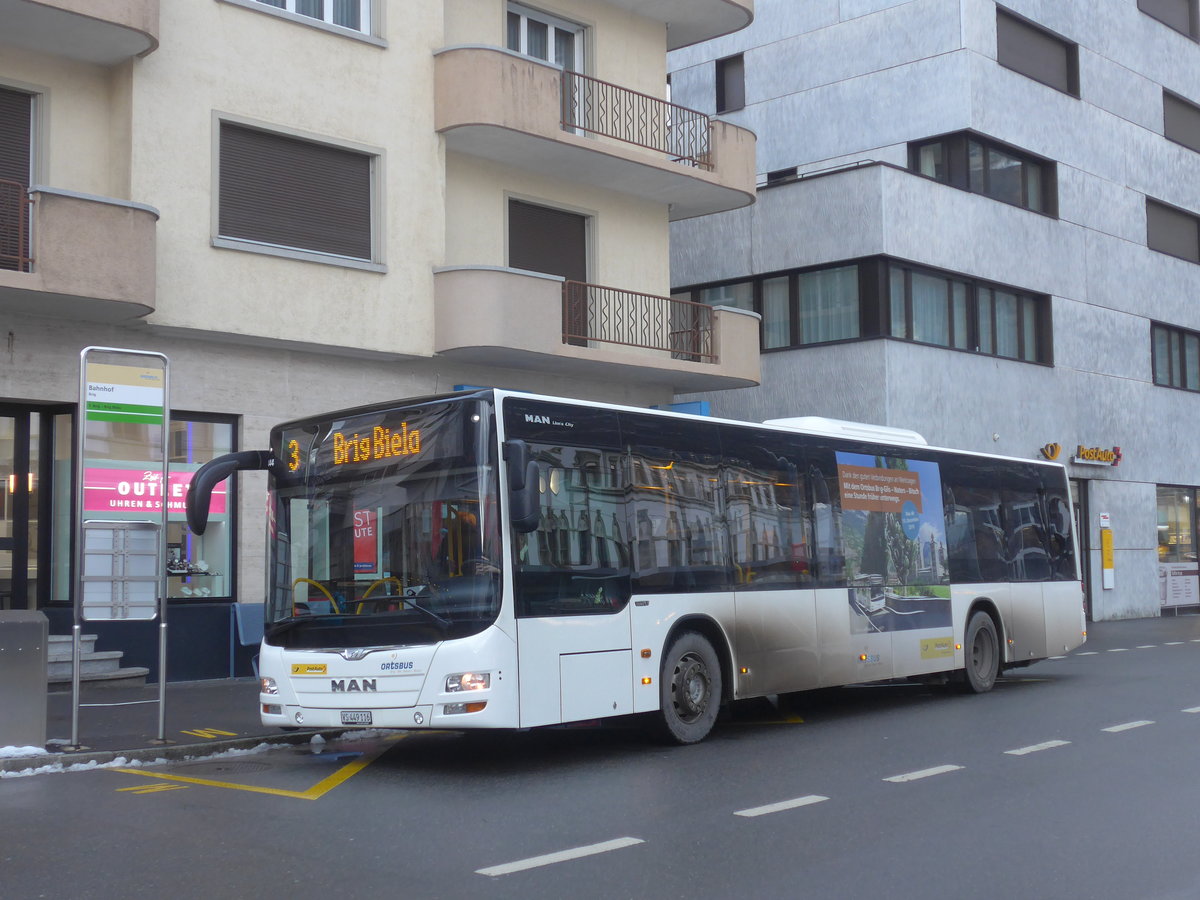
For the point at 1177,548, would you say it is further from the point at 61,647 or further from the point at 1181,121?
the point at 61,647

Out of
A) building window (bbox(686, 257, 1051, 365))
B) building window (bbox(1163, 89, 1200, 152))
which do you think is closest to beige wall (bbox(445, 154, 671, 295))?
building window (bbox(686, 257, 1051, 365))

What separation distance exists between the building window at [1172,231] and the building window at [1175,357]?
1917 millimetres

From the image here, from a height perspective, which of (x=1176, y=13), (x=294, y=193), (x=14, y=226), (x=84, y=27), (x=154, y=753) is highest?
(x=1176, y=13)

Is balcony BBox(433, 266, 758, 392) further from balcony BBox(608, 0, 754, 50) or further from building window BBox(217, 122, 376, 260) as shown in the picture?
balcony BBox(608, 0, 754, 50)

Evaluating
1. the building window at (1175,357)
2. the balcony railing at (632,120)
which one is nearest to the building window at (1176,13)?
the building window at (1175,357)

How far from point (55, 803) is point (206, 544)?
8.05 metres

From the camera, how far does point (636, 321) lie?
2106 centimetres

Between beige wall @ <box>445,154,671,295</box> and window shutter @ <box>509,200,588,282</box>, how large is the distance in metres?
0.17

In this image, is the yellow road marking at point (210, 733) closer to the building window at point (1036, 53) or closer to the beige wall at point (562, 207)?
the beige wall at point (562, 207)

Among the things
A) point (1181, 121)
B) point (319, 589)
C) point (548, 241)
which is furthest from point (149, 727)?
point (1181, 121)

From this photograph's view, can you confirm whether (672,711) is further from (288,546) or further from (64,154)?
(64,154)

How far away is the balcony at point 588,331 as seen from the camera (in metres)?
18.0

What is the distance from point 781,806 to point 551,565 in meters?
2.68

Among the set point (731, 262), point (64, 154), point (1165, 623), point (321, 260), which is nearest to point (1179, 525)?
point (1165, 623)
